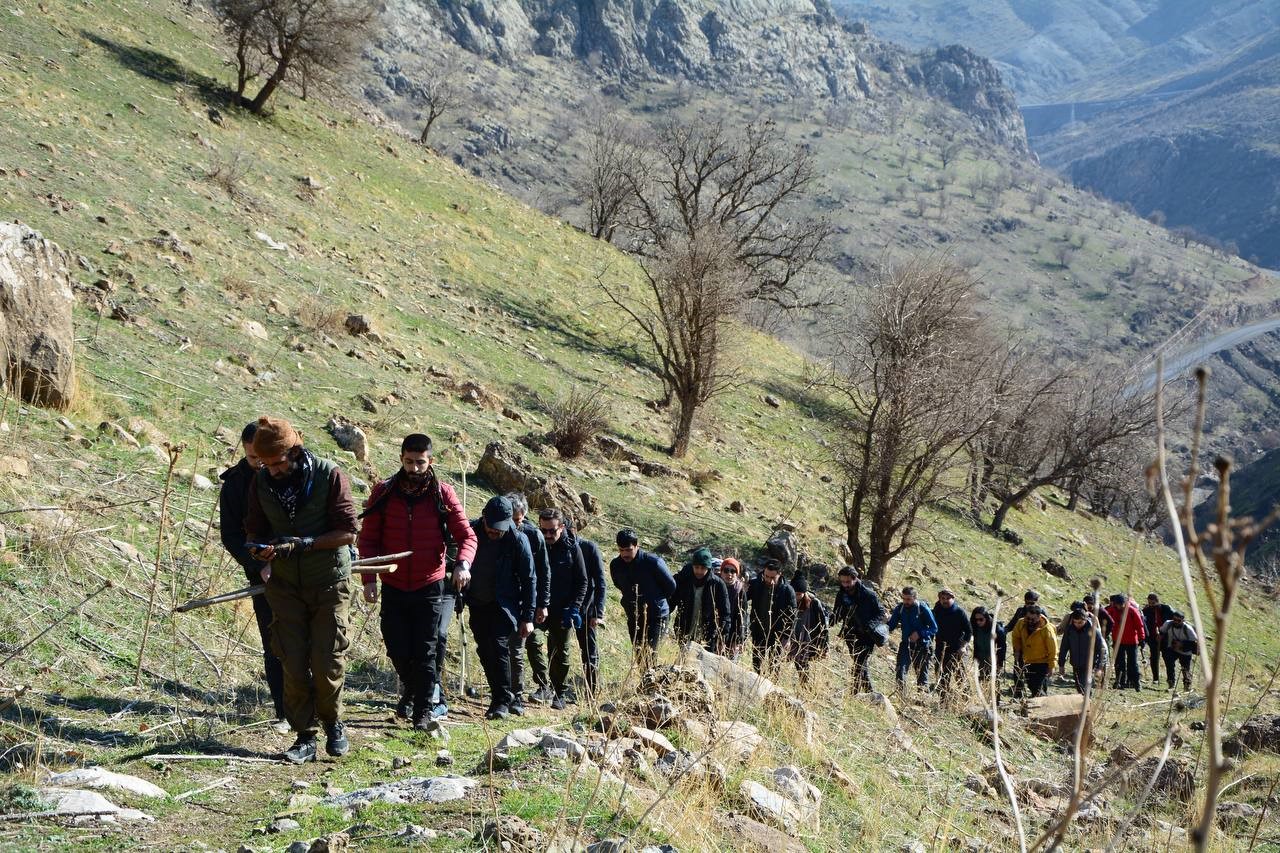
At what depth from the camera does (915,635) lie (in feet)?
33.8

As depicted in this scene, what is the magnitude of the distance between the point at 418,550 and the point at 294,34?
21.8 meters

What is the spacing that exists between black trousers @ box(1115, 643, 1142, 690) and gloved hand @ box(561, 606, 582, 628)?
9431mm

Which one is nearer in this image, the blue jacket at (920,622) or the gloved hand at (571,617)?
the gloved hand at (571,617)

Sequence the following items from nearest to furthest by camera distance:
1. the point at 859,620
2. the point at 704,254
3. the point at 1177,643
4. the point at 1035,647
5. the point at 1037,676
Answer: the point at 859,620, the point at 1035,647, the point at 1037,676, the point at 1177,643, the point at 704,254

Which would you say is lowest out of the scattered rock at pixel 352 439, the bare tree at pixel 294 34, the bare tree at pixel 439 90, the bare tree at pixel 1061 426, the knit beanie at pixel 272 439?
the scattered rock at pixel 352 439

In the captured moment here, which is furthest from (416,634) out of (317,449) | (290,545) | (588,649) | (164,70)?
(164,70)

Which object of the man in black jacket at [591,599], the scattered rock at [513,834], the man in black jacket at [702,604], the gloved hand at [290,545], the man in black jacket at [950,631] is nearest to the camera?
the scattered rock at [513,834]

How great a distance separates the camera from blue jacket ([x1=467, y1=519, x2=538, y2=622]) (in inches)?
255

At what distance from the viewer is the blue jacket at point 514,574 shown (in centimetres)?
648

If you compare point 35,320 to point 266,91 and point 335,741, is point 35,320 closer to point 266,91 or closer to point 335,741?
point 335,741

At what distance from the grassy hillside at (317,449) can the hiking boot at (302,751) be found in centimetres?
7

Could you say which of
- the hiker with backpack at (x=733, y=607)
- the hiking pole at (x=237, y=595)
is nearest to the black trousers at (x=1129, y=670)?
the hiker with backpack at (x=733, y=607)

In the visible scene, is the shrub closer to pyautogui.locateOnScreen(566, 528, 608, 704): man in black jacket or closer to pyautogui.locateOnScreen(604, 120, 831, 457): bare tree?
pyautogui.locateOnScreen(604, 120, 831, 457): bare tree

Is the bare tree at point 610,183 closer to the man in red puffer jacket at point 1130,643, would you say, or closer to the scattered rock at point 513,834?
the man in red puffer jacket at point 1130,643
